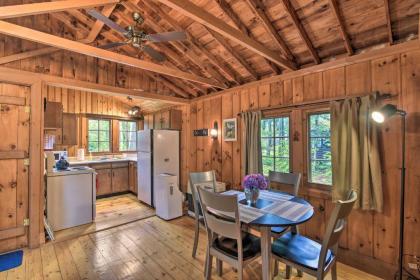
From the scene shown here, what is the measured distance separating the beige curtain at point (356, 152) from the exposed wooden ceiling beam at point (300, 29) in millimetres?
673

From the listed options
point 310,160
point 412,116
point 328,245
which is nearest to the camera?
point 328,245

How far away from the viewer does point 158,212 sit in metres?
3.99

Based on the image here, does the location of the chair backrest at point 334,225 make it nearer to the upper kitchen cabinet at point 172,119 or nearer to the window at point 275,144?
the window at point 275,144

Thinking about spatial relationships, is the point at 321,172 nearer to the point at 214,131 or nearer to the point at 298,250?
the point at 298,250

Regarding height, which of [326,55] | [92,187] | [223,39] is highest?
[223,39]

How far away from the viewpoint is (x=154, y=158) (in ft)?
14.1

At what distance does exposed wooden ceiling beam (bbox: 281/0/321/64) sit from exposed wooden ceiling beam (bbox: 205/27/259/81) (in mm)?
945

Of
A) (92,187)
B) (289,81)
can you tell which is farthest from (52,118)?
(289,81)

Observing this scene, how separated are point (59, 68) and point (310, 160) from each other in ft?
13.1

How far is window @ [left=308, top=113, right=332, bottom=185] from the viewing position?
2.71m

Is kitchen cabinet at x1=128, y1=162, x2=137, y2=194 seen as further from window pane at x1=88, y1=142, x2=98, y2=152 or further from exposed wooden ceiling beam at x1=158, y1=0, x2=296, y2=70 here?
exposed wooden ceiling beam at x1=158, y1=0, x2=296, y2=70

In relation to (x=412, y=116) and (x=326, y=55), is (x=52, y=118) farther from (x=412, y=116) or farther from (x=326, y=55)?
(x=412, y=116)

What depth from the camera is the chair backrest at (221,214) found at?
1.68 meters

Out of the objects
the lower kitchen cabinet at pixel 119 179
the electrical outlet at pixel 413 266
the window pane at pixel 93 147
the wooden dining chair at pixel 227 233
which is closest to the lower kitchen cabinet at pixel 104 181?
the lower kitchen cabinet at pixel 119 179
